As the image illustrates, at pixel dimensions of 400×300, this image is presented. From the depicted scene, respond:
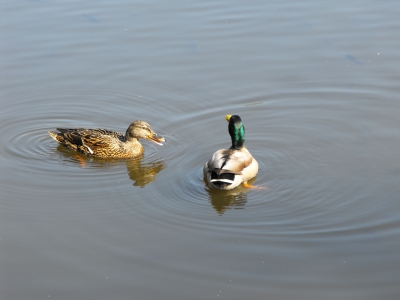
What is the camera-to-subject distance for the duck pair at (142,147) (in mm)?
8578

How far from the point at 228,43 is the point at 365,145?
4239 millimetres

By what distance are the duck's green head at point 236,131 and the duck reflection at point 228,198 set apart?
65cm

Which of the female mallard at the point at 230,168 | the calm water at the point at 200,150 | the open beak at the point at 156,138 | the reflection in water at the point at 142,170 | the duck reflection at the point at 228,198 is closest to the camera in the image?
the calm water at the point at 200,150

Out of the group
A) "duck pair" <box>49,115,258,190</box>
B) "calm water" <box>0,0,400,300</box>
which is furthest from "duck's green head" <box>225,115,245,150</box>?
"calm water" <box>0,0,400,300</box>

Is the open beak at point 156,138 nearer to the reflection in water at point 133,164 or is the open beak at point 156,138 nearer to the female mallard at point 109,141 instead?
the female mallard at point 109,141

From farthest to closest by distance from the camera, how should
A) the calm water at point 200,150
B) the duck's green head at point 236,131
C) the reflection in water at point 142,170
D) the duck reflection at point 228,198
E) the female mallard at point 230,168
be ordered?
the duck's green head at point 236,131
the reflection in water at point 142,170
the female mallard at point 230,168
the duck reflection at point 228,198
the calm water at point 200,150

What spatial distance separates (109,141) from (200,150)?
1.40 m

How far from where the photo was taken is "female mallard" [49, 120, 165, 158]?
980 centimetres

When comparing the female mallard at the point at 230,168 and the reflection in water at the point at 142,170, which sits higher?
the female mallard at the point at 230,168

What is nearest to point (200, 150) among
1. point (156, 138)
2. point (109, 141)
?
point (156, 138)

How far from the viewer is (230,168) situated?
8.59m

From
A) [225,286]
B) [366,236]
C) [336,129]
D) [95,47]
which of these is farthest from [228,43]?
[225,286]

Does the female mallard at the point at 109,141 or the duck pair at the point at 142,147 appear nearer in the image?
the duck pair at the point at 142,147

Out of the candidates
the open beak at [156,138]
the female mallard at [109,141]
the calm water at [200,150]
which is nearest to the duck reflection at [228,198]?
the calm water at [200,150]
